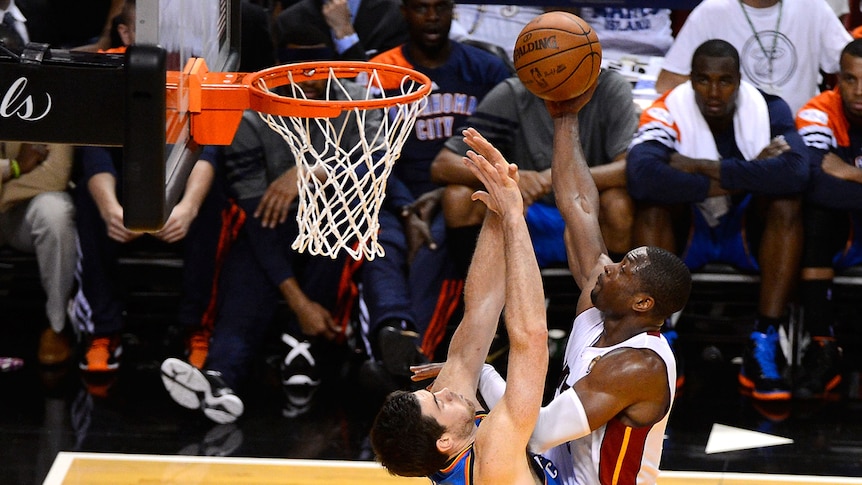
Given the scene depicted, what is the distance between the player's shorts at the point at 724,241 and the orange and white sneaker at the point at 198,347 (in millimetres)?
2234

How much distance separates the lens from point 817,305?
5.49 m

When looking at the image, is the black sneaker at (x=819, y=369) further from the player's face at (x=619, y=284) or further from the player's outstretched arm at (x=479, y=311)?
the player's outstretched arm at (x=479, y=311)

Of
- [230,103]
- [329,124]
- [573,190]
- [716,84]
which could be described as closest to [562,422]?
[573,190]

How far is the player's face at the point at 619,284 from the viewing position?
3.36 metres

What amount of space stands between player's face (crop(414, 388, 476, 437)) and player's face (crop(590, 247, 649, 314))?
1.59 ft

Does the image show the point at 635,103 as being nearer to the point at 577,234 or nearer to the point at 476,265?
the point at 577,234

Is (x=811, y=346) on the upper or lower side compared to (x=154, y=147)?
lower

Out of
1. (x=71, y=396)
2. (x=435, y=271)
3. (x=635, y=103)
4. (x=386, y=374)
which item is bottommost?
(x=71, y=396)

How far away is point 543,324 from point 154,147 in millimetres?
1034

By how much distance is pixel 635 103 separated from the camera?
5793 mm

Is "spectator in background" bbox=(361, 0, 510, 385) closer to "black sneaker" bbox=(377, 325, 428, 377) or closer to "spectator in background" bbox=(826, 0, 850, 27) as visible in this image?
"black sneaker" bbox=(377, 325, 428, 377)

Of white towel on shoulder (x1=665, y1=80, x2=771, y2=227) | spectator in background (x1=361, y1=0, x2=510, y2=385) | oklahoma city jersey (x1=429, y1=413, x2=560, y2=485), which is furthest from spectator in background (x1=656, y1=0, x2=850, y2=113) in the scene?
oklahoma city jersey (x1=429, y1=413, x2=560, y2=485)

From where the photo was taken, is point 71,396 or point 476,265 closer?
point 476,265

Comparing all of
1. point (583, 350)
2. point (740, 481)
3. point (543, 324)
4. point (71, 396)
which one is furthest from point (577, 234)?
point (71, 396)
